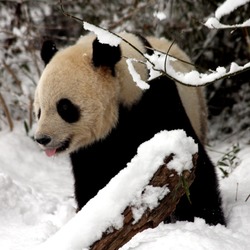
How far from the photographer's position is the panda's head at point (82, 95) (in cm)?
350

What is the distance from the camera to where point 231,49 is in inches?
265

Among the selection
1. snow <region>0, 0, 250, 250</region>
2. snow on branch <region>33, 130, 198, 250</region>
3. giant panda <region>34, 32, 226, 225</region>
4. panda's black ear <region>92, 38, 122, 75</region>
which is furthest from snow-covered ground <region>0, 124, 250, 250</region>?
panda's black ear <region>92, 38, 122, 75</region>

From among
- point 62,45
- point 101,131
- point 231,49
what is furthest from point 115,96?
point 62,45

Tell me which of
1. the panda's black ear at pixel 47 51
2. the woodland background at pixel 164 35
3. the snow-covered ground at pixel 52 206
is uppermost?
the woodland background at pixel 164 35

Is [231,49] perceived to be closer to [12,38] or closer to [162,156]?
[12,38]

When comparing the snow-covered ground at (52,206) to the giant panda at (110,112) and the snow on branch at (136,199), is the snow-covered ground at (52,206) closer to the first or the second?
the snow on branch at (136,199)

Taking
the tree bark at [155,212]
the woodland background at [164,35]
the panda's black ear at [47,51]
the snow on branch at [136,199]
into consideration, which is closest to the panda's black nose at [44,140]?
the panda's black ear at [47,51]

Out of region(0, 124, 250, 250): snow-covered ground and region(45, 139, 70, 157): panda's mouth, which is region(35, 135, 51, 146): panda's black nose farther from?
region(0, 124, 250, 250): snow-covered ground

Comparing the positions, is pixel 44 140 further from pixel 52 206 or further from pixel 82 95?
pixel 52 206

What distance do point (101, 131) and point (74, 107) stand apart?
24 centimetres

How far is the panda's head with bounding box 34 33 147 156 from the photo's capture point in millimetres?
3502

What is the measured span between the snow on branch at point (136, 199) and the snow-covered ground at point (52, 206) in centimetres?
10

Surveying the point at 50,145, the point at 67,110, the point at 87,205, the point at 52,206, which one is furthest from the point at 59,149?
the point at 87,205

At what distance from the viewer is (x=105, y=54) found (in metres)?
3.47
